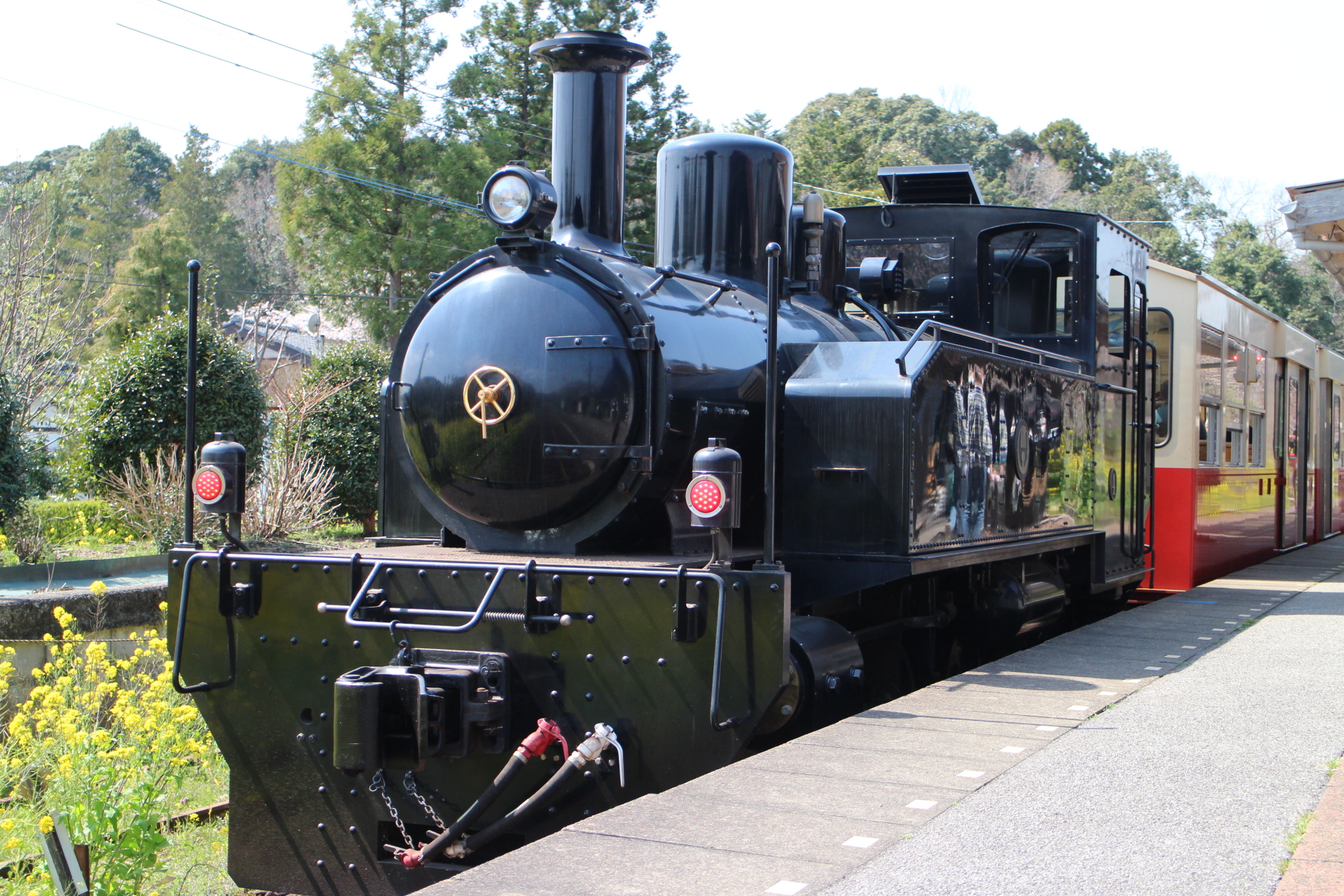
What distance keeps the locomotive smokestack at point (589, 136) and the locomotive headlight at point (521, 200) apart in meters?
0.41

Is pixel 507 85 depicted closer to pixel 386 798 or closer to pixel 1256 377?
pixel 1256 377

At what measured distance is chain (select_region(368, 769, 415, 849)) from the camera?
13.2 ft

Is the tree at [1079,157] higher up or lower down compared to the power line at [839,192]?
higher up

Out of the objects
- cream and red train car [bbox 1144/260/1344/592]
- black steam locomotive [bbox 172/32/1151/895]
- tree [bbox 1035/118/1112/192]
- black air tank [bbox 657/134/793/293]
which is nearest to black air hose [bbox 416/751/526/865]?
black steam locomotive [bbox 172/32/1151/895]

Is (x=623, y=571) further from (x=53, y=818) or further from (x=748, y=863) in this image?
(x=53, y=818)

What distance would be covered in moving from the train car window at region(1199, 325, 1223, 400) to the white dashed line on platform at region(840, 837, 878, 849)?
9353 millimetres

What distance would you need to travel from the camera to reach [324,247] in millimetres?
30562

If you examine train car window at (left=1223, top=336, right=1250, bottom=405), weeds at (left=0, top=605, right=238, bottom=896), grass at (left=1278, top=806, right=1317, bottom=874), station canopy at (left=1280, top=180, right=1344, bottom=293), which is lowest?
weeds at (left=0, top=605, right=238, bottom=896)

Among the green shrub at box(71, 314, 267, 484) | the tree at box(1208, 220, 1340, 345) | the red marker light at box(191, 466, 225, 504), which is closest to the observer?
the red marker light at box(191, 466, 225, 504)

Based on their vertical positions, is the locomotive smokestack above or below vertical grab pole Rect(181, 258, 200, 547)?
above

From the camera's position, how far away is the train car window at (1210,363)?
1123cm

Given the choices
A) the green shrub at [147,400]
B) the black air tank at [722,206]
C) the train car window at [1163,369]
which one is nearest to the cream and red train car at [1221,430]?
the train car window at [1163,369]

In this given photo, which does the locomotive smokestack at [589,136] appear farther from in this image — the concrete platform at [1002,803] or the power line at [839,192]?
the power line at [839,192]

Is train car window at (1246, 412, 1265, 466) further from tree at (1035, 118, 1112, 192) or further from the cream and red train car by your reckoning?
tree at (1035, 118, 1112, 192)
